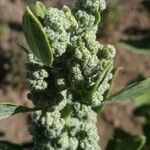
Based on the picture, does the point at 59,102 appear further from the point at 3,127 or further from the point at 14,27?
the point at 14,27

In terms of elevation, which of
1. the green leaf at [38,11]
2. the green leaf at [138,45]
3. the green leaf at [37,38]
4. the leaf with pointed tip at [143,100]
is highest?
the green leaf at [38,11]

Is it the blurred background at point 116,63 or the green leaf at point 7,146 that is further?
the blurred background at point 116,63

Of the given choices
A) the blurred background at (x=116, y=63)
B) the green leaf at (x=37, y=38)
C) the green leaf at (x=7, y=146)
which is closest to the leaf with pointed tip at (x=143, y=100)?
the green leaf at (x=7, y=146)

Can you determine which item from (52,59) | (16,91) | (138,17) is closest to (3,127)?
(16,91)

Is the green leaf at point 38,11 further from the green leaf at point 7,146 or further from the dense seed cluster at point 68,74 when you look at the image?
the green leaf at point 7,146

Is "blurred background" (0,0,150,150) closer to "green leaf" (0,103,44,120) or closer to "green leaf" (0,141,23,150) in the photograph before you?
"green leaf" (0,141,23,150)

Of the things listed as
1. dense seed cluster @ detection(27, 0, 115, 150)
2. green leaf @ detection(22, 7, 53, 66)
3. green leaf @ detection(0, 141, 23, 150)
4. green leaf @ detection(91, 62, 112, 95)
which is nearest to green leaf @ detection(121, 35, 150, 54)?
green leaf @ detection(0, 141, 23, 150)
